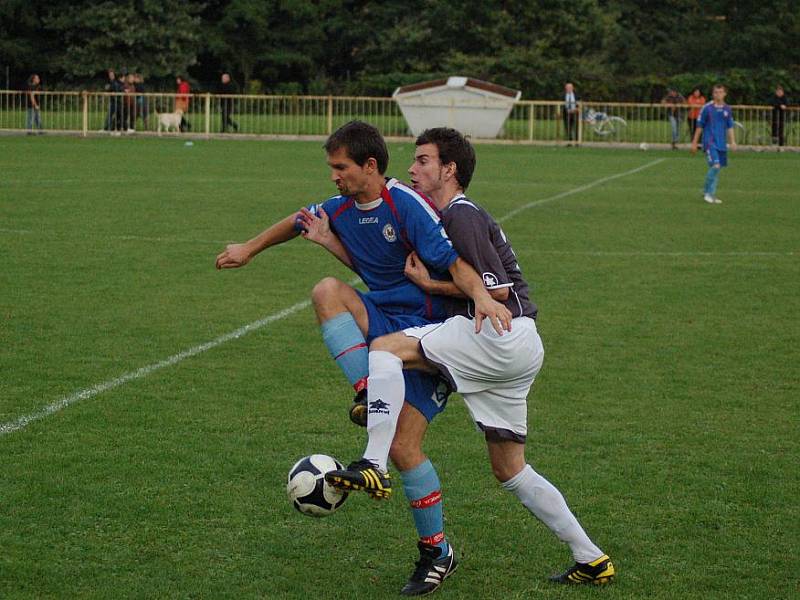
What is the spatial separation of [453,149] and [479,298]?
63cm

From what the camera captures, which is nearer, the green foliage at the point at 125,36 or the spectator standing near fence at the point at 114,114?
the spectator standing near fence at the point at 114,114

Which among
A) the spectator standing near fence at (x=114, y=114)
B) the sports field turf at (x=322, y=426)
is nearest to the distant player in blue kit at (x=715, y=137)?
the sports field turf at (x=322, y=426)

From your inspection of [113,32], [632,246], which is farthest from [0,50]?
[632,246]

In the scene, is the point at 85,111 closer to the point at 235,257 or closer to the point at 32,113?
the point at 32,113

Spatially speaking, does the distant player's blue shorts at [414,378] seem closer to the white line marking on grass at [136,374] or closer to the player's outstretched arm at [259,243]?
the player's outstretched arm at [259,243]

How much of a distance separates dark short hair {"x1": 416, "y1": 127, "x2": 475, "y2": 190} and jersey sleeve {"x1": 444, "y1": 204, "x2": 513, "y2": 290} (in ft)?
0.62

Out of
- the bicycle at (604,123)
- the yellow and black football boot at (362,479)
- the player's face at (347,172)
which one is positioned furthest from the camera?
the bicycle at (604,123)

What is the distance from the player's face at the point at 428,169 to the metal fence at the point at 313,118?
34340 mm

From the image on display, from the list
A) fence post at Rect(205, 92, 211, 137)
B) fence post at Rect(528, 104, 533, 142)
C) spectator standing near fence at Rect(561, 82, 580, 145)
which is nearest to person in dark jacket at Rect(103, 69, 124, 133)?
fence post at Rect(205, 92, 211, 137)

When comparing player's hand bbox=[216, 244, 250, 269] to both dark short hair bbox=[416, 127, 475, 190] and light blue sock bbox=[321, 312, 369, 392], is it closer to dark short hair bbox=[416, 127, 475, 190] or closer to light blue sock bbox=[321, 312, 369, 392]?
light blue sock bbox=[321, 312, 369, 392]

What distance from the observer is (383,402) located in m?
4.85

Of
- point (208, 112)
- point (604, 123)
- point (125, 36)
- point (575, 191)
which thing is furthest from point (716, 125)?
point (125, 36)

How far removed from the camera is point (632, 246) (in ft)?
52.3

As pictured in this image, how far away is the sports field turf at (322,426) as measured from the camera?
210 inches
